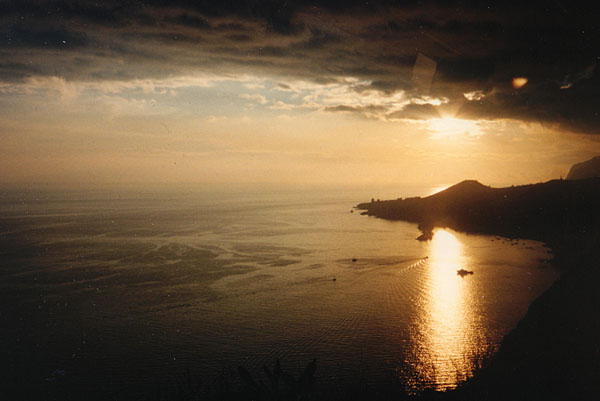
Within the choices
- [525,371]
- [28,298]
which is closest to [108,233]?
[28,298]

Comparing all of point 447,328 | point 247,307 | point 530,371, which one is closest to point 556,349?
point 530,371

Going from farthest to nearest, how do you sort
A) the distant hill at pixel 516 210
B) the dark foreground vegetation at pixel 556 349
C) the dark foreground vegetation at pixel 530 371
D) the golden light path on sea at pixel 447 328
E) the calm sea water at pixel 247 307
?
the distant hill at pixel 516 210
the calm sea water at pixel 247 307
the golden light path on sea at pixel 447 328
the dark foreground vegetation at pixel 556 349
the dark foreground vegetation at pixel 530 371

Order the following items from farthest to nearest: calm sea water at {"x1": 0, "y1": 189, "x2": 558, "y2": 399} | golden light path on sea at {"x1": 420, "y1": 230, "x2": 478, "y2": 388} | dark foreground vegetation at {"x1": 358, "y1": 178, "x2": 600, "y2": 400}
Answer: calm sea water at {"x1": 0, "y1": 189, "x2": 558, "y2": 399} → golden light path on sea at {"x1": 420, "y1": 230, "x2": 478, "y2": 388} → dark foreground vegetation at {"x1": 358, "y1": 178, "x2": 600, "y2": 400}

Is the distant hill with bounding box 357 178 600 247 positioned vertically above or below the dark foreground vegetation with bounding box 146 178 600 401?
above

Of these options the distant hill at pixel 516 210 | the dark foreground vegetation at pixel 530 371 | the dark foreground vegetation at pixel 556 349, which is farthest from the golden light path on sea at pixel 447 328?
the distant hill at pixel 516 210

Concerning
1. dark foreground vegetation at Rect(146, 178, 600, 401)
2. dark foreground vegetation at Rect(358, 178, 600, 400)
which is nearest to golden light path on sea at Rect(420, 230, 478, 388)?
dark foreground vegetation at Rect(146, 178, 600, 401)

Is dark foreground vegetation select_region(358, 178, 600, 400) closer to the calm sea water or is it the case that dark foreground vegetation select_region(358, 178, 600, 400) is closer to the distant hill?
the calm sea water

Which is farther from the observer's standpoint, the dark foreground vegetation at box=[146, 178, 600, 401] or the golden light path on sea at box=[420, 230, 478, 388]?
the golden light path on sea at box=[420, 230, 478, 388]

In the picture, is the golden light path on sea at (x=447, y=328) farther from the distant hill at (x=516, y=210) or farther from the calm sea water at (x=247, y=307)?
the distant hill at (x=516, y=210)

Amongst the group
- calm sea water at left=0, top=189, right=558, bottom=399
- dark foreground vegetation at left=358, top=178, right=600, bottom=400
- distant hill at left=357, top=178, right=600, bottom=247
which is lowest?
calm sea water at left=0, top=189, right=558, bottom=399
